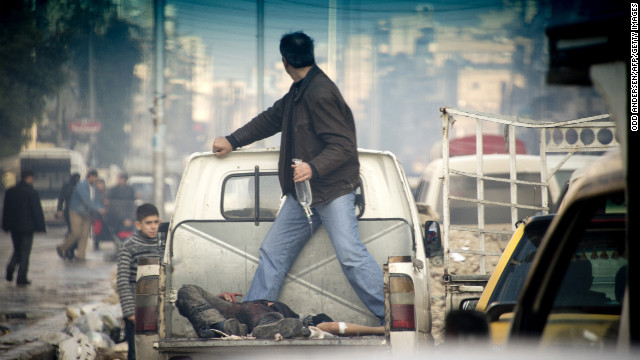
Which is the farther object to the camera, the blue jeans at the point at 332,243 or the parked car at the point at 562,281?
the blue jeans at the point at 332,243

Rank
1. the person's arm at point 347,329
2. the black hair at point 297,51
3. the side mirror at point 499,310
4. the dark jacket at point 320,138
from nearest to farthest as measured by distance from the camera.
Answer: the side mirror at point 499,310 < the person's arm at point 347,329 < the dark jacket at point 320,138 < the black hair at point 297,51

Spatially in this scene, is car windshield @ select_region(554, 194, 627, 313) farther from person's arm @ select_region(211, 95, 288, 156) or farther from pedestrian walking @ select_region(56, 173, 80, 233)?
pedestrian walking @ select_region(56, 173, 80, 233)

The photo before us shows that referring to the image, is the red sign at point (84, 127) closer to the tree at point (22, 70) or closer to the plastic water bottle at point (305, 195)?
the tree at point (22, 70)

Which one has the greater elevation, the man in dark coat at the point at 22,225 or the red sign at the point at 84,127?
the red sign at the point at 84,127

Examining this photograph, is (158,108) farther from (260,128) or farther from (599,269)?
(599,269)

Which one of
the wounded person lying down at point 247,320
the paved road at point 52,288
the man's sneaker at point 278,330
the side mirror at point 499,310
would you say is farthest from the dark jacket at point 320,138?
the paved road at point 52,288

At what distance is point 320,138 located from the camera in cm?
525

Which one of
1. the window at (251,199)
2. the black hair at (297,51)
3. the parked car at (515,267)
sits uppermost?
the black hair at (297,51)

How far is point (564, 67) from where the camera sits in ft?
6.06

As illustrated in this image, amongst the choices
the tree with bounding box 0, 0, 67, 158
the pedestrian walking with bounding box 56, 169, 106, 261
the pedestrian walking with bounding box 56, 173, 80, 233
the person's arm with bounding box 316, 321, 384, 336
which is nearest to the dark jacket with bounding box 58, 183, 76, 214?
the pedestrian walking with bounding box 56, 173, 80, 233

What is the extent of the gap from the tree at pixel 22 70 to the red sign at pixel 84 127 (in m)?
7.91

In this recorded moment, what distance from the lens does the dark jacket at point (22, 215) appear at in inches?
553

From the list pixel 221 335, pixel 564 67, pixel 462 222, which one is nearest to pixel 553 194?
pixel 462 222

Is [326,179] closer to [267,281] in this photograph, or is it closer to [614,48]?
[267,281]
